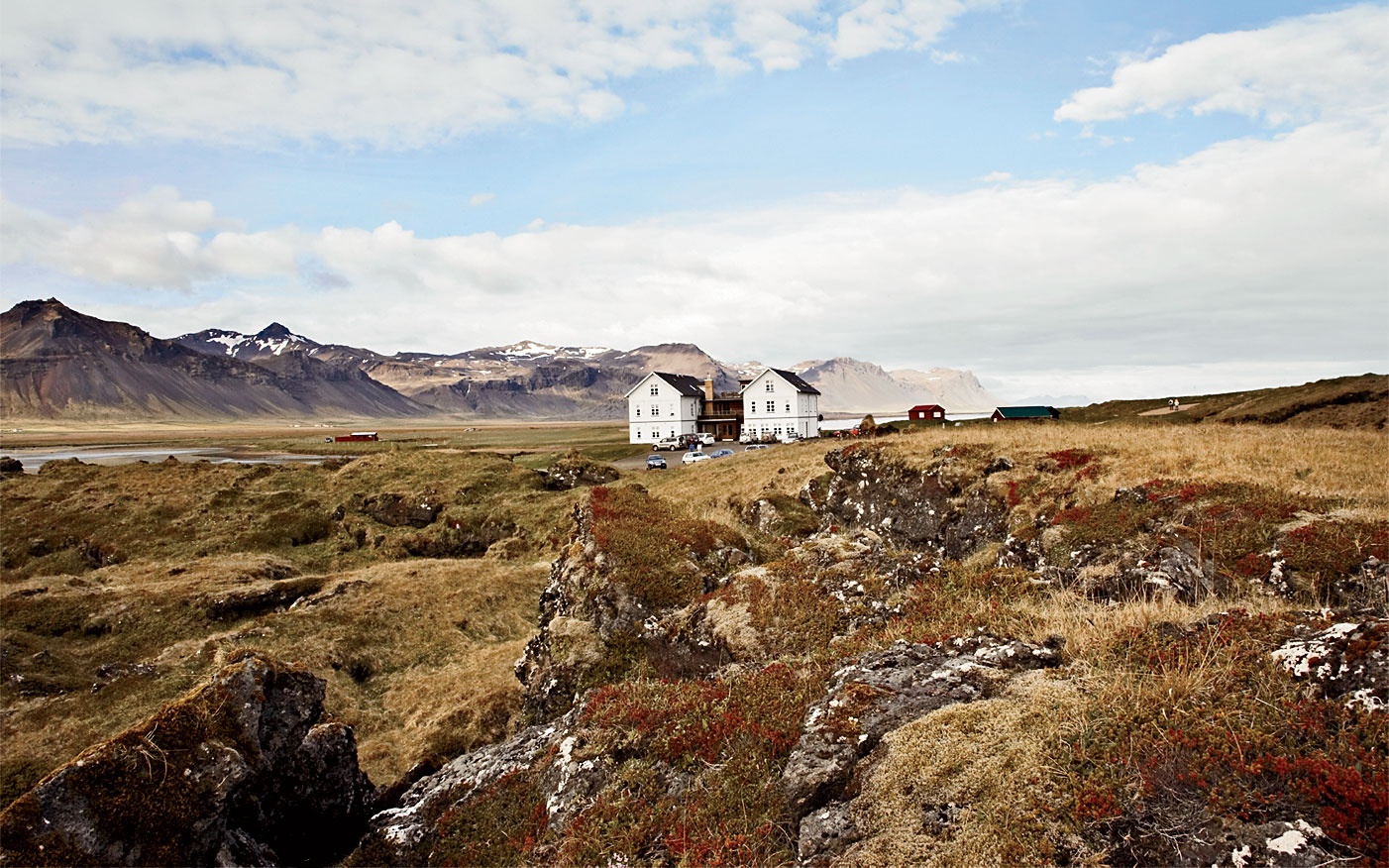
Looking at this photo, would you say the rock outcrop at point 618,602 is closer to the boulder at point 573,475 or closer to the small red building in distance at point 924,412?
the boulder at point 573,475

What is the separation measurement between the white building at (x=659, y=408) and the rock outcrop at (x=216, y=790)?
350 ft

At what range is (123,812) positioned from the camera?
8.12 m

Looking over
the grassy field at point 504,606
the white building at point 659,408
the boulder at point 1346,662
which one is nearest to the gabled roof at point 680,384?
the white building at point 659,408

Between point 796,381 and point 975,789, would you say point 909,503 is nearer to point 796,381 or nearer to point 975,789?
point 975,789

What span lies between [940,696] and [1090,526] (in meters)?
10.9

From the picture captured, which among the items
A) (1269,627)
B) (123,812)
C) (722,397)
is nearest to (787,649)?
(1269,627)

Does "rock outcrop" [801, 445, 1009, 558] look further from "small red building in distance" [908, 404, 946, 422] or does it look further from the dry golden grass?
"small red building in distance" [908, 404, 946, 422]

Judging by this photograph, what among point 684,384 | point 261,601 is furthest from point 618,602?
point 684,384

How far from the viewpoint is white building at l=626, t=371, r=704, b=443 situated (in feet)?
388

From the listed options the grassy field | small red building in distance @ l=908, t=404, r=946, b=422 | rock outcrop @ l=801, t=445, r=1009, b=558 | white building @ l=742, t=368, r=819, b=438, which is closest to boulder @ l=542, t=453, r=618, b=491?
the grassy field

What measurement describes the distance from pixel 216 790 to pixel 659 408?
111 meters

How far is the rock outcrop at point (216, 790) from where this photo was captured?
7832mm

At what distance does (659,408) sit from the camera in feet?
391

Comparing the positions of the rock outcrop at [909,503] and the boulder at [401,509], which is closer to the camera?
the rock outcrop at [909,503]
